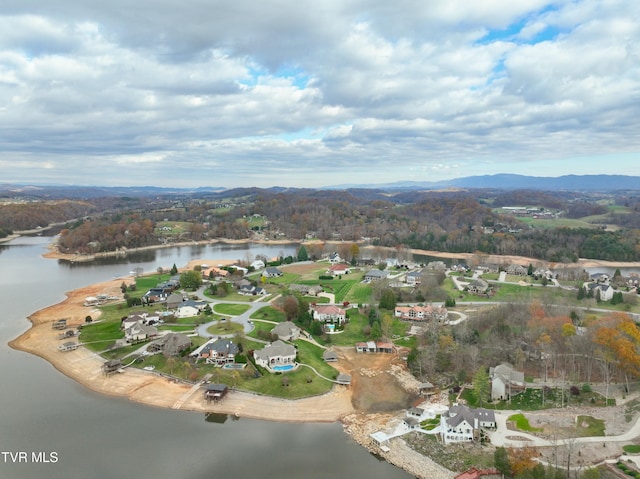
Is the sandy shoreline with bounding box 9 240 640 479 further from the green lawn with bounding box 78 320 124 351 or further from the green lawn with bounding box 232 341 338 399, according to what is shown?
the green lawn with bounding box 78 320 124 351

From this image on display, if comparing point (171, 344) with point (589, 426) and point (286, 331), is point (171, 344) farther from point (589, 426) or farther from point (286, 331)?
point (589, 426)

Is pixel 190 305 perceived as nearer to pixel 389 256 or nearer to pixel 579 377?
pixel 579 377

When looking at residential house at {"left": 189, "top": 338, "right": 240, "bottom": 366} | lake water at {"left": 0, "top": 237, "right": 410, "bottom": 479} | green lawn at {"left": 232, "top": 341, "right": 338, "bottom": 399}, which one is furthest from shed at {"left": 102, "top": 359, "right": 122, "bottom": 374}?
green lawn at {"left": 232, "top": 341, "right": 338, "bottom": 399}

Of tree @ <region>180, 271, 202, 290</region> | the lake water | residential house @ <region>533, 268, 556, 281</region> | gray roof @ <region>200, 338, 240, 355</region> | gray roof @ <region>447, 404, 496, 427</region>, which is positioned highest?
tree @ <region>180, 271, 202, 290</region>

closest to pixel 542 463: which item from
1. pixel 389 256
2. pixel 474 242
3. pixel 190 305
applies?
pixel 190 305

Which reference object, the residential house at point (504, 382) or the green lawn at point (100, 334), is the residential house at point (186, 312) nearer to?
the green lawn at point (100, 334)

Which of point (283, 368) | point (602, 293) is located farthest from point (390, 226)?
point (283, 368)
